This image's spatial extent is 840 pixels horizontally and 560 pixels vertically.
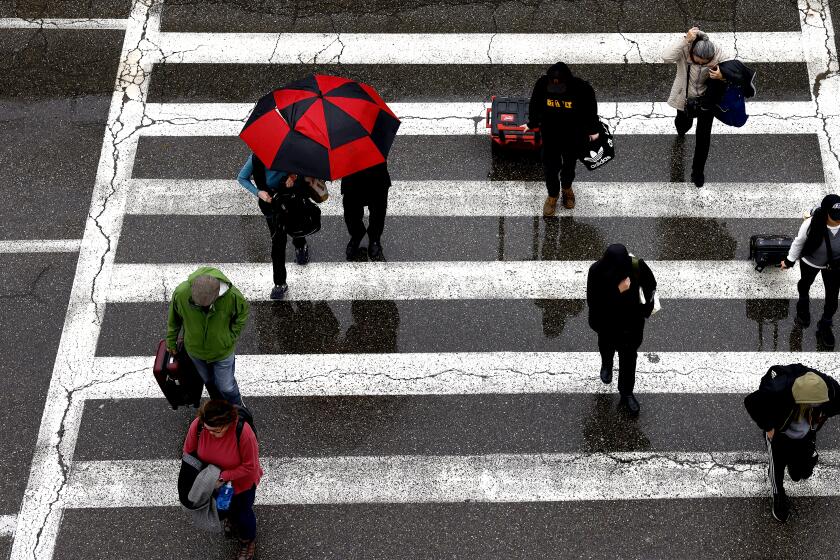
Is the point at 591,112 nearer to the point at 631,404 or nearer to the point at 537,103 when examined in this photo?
the point at 537,103

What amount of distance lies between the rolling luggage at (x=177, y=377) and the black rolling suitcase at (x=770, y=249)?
5123 millimetres

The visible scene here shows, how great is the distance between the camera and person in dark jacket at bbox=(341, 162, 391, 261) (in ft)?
27.2

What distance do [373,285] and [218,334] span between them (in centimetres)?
217

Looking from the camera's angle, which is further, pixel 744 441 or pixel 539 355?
pixel 539 355

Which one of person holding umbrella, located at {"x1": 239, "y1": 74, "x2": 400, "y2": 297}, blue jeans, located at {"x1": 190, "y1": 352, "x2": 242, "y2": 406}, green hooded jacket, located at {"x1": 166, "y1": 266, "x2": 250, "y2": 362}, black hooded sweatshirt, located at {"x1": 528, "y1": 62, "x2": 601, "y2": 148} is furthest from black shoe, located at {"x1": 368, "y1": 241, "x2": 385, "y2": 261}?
green hooded jacket, located at {"x1": 166, "y1": 266, "x2": 250, "y2": 362}

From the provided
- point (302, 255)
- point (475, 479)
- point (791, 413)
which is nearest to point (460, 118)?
point (302, 255)

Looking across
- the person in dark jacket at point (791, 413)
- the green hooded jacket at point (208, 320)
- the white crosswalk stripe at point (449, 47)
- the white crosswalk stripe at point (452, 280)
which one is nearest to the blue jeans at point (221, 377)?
the green hooded jacket at point (208, 320)

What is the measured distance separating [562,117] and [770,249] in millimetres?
2282

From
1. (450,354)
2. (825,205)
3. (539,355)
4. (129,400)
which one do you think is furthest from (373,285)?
(825,205)

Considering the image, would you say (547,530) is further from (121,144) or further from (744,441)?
(121,144)

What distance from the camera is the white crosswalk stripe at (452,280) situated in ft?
29.0

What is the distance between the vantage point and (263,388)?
8.19 meters

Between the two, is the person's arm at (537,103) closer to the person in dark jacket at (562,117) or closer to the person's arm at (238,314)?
the person in dark jacket at (562,117)

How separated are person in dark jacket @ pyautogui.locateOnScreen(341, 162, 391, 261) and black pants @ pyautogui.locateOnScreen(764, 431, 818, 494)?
3778 mm
